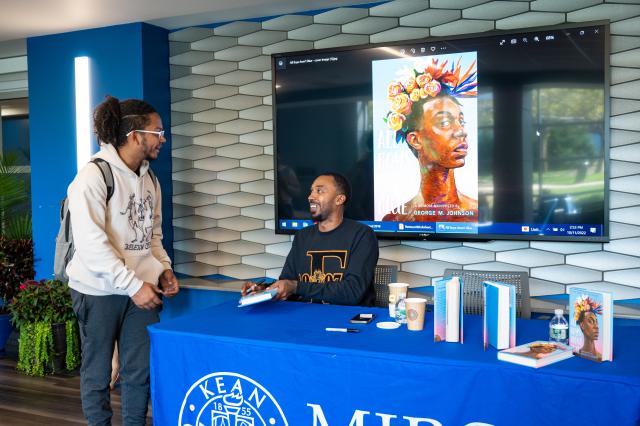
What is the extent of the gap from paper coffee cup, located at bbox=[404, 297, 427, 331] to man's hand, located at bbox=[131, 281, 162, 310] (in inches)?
37.8

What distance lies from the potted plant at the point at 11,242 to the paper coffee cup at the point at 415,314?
12.5 ft

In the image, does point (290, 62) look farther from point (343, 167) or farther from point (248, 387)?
point (248, 387)

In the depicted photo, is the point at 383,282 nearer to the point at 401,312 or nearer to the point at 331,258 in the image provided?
the point at 331,258

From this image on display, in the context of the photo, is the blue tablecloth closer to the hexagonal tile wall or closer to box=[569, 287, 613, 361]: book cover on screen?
box=[569, 287, 613, 361]: book cover on screen

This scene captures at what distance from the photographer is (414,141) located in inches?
149

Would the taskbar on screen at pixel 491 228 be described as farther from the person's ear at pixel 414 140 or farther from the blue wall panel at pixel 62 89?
the blue wall panel at pixel 62 89

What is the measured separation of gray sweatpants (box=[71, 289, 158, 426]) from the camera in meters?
2.53

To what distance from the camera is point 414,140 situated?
149 inches

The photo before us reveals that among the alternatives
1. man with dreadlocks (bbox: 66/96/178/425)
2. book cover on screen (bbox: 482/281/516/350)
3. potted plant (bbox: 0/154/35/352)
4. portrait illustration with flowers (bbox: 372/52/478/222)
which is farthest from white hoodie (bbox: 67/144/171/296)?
potted plant (bbox: 0/154/35/352)

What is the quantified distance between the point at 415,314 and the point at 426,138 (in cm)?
173

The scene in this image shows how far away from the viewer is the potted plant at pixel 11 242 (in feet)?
16.4

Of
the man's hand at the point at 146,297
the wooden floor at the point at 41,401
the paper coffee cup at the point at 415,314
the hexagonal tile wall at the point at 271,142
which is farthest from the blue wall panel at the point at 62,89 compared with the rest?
the paper coffee cup at the point at 415,314

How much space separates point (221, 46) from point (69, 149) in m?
1.31

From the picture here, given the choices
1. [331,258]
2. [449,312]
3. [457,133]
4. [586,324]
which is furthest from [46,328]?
[586,324]
